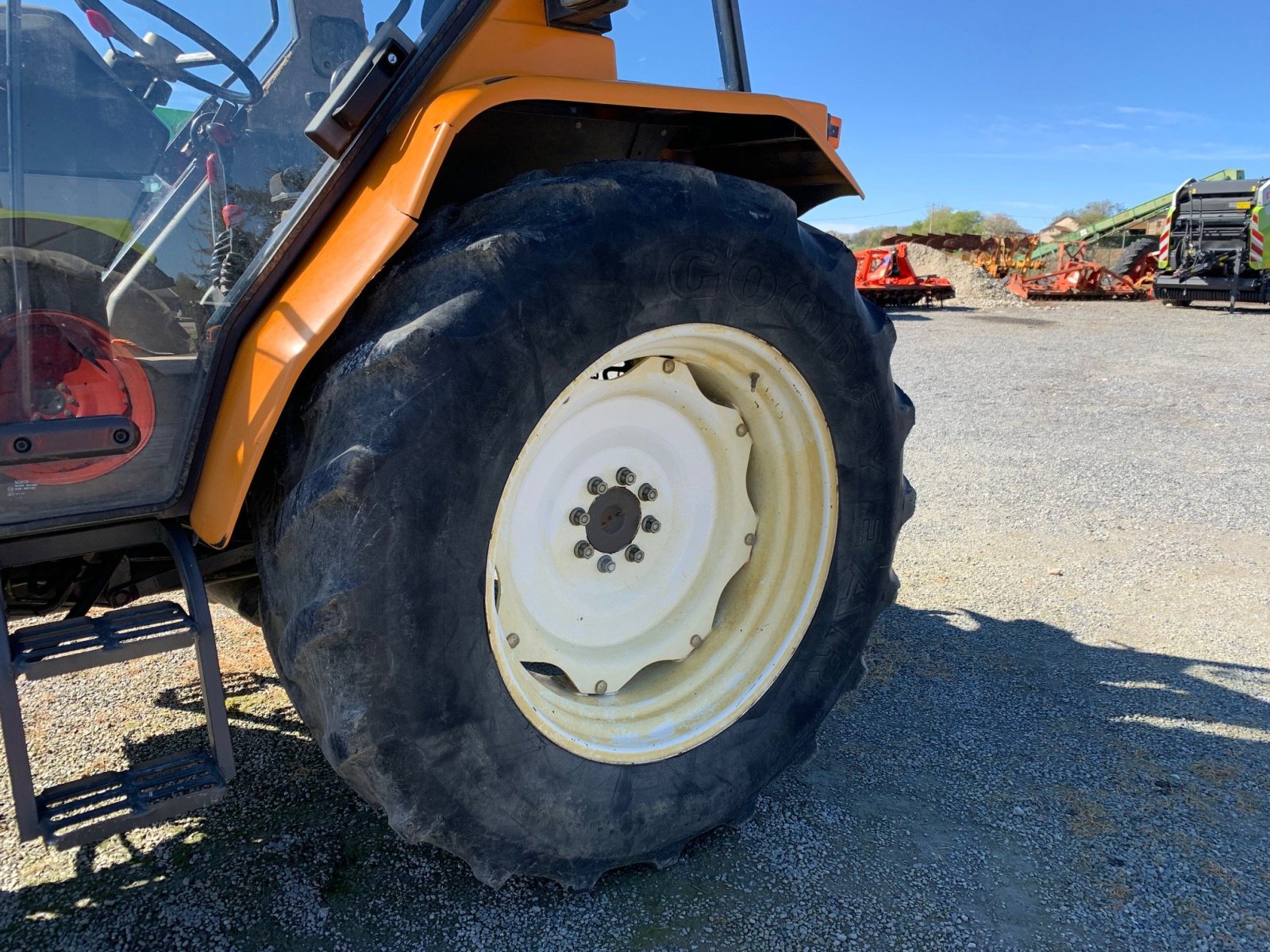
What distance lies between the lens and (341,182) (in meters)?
1.64

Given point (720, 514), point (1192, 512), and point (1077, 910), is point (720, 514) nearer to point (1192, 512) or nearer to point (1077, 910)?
point (1077, 910)

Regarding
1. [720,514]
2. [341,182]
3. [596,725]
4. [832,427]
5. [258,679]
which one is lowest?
[258,679]

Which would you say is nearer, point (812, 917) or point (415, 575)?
point (415, 575)

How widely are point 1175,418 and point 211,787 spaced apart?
7.60 m

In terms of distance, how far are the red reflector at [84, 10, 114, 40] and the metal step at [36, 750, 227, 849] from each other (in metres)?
1.26

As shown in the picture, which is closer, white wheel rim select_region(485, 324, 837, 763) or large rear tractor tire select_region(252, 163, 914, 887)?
large rear tractor tire select_region(252, 163, 914, 887)

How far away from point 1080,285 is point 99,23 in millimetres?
20867

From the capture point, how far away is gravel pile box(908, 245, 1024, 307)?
19969 mm

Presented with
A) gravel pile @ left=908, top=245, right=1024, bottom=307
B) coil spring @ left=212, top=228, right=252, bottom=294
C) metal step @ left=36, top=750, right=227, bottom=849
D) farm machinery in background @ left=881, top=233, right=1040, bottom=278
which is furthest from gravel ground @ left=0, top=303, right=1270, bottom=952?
farm machinery in background @ left=881, top=233, right=1040, bottom=278

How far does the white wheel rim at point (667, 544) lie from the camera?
6.36 feet

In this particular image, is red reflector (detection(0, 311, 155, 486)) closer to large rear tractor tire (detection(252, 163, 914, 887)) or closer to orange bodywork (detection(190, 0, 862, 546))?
orange bodywork (detection(190, 0, 862, 546))

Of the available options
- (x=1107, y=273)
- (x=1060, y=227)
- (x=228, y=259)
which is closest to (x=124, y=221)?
(x=228, y=259)

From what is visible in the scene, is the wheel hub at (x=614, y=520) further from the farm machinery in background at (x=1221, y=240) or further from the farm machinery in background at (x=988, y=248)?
the farm machinery in background at (x=988, y=248)

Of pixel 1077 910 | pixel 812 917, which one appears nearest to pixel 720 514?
pixel 812 917
